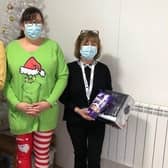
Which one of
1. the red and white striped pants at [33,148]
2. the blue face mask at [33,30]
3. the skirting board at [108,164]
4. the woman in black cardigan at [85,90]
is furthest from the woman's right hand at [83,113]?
the skirting board at [108,164]

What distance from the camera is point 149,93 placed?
238 cm

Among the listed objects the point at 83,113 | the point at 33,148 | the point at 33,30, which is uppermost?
the point at 33,30

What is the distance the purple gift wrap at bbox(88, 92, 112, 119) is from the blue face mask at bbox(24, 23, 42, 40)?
1.85 feet

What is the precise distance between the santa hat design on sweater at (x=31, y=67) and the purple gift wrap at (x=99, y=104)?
1.35 feet

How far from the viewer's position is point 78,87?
2.17 m

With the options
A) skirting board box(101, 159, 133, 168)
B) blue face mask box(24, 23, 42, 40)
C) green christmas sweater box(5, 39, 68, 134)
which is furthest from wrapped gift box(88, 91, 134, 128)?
skirting board box(101, 159, 133, 168)

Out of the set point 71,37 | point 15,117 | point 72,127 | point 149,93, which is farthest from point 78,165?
point 71,37

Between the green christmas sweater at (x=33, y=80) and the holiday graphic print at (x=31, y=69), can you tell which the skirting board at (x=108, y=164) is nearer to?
the green christmas sweater at (x=33, y=80)

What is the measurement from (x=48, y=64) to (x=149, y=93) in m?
0.79

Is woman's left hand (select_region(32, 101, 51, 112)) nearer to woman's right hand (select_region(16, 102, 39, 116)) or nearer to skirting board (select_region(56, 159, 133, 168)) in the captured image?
woman's right hand (select_region(16, 102, 39, 116))

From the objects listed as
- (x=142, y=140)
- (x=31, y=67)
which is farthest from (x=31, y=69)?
(x=142, y=140)

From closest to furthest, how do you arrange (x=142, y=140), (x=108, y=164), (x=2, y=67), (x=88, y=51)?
(x=2, y=67) < (x=88, y=51) < (x=142, y=140) < (x=108, y=164)

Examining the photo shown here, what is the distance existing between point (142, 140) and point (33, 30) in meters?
1.13

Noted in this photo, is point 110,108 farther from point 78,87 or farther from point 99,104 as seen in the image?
point 78,87
